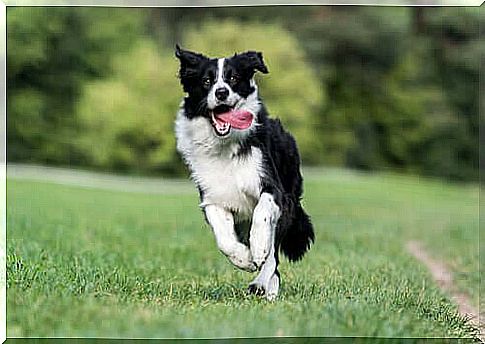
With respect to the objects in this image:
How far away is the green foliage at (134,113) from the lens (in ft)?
33.6

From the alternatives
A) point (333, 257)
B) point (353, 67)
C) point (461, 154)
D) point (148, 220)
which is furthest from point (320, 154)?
point (333, 257)

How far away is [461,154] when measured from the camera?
12266mm

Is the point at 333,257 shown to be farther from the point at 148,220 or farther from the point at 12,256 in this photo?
the point at 148,220

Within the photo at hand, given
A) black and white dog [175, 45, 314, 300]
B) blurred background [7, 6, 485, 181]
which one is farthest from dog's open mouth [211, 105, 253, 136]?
blurred background [7, 6, 485, 181]

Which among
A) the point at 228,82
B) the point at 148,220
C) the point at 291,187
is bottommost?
the point at 148,220

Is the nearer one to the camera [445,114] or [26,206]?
[26,206]

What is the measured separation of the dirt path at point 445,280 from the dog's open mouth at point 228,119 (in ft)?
4.55

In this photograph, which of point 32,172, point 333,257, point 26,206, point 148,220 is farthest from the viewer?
point 32,172

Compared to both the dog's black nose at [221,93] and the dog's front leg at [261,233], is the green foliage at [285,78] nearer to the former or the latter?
the dog's black nose at [221,93]

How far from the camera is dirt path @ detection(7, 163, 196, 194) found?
10.3 metres

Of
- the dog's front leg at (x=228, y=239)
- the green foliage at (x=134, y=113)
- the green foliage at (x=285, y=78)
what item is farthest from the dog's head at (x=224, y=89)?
the green foliage at (x=134, y=113)

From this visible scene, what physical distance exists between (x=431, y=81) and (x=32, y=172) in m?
5.38

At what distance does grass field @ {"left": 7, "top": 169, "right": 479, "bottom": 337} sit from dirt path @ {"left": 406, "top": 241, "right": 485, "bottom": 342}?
72 mm

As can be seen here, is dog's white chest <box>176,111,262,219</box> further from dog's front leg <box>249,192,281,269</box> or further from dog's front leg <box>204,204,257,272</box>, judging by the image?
dog's front leg <box>249,192,281,269</box>
